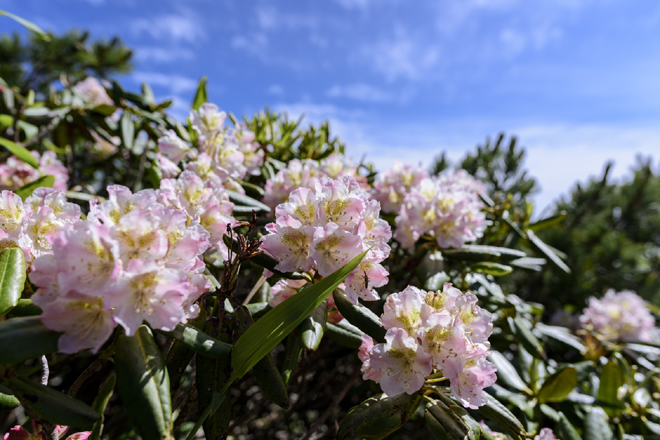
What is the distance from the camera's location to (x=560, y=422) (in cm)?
132

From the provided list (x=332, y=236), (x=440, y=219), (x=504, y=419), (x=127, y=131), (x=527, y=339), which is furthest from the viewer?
(x=127, y=131)

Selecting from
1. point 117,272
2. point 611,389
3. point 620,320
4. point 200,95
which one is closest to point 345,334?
point 117,272

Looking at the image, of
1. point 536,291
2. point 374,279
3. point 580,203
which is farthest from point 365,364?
point 580,203

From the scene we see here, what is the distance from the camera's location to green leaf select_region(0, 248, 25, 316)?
71cm

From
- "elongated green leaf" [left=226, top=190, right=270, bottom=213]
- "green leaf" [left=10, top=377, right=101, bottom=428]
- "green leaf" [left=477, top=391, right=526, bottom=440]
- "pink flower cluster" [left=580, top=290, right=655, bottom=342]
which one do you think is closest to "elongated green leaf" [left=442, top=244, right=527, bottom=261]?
"green leaf" [left=477, top=391, right=526, bottom=440]

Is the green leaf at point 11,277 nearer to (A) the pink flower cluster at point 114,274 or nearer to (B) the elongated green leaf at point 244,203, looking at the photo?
(A) the pink flower cluster at point 114,274

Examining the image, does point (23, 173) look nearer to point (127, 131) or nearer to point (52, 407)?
point (127, 131)

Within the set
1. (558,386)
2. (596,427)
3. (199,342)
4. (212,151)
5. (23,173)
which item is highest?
(212,151)

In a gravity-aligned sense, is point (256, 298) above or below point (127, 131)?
below

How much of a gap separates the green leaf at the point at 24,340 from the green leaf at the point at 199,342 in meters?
0.19

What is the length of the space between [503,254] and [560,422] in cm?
58

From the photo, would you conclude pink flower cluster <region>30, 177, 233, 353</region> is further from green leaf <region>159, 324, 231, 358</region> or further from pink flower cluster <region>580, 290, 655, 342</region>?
pink flower cluster <region>580, 290, 655, 342</region>

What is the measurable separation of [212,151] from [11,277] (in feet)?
2.64

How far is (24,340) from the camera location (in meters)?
0.62
